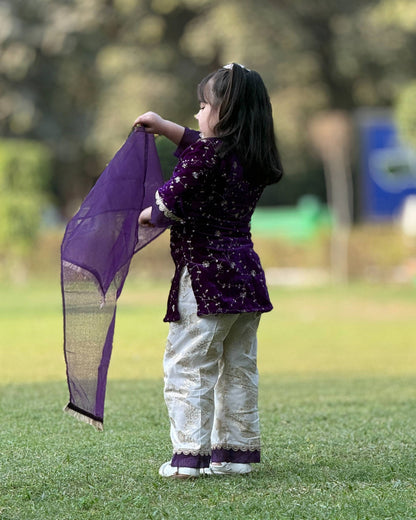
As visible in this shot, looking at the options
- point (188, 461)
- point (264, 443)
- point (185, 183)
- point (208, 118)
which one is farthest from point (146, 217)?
point (264, 443)

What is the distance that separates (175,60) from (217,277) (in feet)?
91.8

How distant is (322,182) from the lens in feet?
122

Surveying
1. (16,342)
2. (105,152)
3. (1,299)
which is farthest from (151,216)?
(105,152)

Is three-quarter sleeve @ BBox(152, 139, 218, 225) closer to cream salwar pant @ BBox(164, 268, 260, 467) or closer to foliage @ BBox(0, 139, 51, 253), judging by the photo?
cream salwar pant @ BBox(164, 268, 260, 467)

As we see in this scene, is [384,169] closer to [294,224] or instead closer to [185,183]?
[294,224]

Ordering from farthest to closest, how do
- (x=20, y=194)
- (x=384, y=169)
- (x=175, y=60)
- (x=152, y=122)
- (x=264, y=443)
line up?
(x=175, y=60) < (x=384, y=169) < (x=20, y=194) < (x=264, y=443) < (x=152, y=122)

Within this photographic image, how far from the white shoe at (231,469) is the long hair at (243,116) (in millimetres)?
1226

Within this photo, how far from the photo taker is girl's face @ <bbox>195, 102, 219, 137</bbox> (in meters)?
4.37

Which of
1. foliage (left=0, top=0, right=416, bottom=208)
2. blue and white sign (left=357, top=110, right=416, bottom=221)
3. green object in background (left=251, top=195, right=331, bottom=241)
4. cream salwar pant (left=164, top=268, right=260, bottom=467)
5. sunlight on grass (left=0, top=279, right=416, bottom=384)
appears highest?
foliage (left=0, top=0, right=416, bottom=208)

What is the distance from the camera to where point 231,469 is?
4398 millimetres

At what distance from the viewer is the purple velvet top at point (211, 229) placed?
4.25 metres

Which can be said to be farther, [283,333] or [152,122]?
[283,333]

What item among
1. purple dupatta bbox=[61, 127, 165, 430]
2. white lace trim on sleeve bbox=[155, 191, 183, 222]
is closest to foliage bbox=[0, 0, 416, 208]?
purple dupatta bbox=[61, 127, 165, 430]

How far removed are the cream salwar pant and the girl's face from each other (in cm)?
→ 62
